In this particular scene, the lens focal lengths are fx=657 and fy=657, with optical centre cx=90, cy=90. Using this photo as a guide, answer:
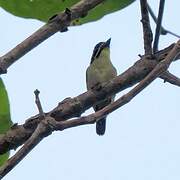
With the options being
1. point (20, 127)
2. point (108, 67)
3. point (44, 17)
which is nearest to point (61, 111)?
point (20, 127)

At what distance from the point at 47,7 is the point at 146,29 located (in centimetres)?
41

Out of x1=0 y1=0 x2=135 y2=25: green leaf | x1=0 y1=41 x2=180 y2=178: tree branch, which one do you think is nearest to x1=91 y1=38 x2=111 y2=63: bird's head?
x1=0 y1=0 x2=135 y2=25: green leaf

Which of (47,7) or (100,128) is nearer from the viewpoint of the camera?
(47,7)

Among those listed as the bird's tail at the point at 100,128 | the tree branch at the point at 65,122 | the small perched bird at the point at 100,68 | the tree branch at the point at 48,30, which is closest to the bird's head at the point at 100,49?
the small perched bird at the point at 100,68

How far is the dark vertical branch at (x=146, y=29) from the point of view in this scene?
2635mm

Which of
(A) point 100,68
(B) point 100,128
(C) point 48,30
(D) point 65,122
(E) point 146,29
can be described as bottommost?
(D) point 65,122

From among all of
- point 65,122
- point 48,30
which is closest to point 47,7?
point 48,30

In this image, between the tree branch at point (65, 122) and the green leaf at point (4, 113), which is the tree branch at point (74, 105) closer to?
the green leaf at point (4, 113)

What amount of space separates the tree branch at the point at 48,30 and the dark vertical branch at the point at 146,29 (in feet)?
0.77

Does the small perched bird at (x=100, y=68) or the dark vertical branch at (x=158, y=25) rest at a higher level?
the small perched bird at (x=100, y=68)

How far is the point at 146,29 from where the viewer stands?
2.68 metres

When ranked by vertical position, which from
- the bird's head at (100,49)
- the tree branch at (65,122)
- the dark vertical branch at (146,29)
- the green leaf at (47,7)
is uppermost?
the bird's head at (100,49)

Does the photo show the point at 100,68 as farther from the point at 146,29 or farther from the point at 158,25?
the point at 158,25

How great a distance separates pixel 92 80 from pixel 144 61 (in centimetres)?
304
